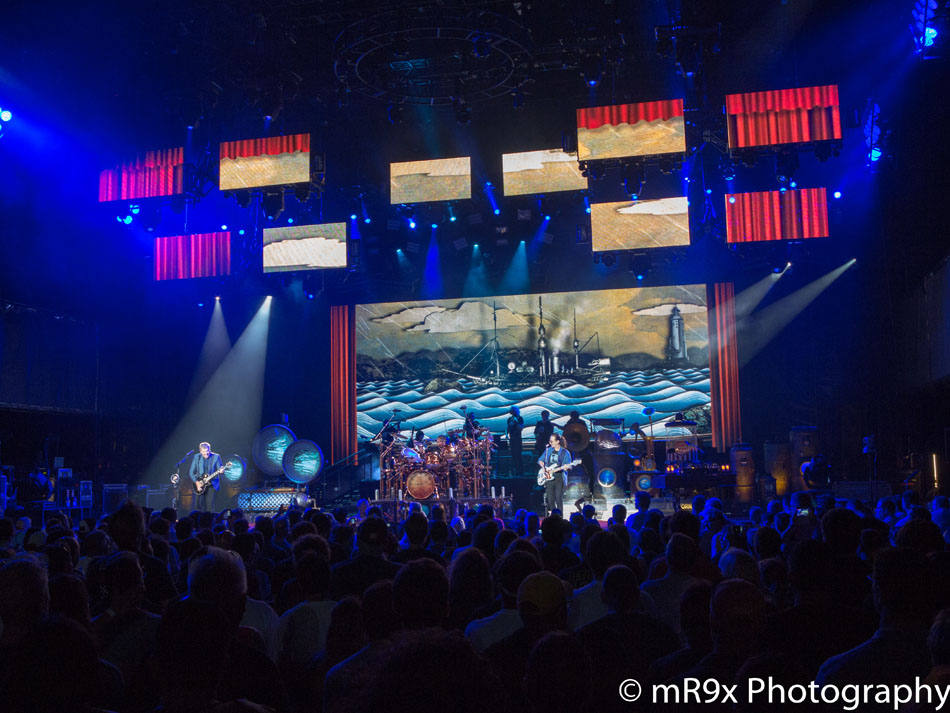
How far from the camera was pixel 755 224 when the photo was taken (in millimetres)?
14453

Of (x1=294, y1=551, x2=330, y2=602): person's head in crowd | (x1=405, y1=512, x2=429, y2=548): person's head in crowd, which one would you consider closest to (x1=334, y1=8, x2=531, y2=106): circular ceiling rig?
(x1=405, y1=512, x2=429, y2=548): person's head in crowd

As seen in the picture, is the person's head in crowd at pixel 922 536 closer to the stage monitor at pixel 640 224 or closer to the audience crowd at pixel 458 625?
the audience crowd at pixel 458 625

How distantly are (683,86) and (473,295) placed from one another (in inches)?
297

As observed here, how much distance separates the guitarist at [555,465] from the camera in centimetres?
1560

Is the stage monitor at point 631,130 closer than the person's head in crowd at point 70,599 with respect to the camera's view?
No

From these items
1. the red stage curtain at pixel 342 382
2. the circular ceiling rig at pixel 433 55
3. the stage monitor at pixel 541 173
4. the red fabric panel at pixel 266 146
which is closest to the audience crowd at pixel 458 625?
the circular ceiling rig at pixel 433 55

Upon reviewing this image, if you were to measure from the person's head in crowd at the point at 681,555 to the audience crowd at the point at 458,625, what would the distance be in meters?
0.01

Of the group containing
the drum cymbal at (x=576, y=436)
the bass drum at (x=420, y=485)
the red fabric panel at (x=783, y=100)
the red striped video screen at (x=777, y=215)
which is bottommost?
the bass drum at (x=420, y=485)

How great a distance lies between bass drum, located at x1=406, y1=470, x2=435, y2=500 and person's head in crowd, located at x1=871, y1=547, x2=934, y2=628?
1365 centimetres

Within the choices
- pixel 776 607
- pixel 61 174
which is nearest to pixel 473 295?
pixel 61 174

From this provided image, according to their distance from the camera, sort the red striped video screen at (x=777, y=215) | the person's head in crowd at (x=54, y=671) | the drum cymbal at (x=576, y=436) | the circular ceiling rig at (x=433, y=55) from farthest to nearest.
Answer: the drum cymbal at (x=576, y=436)
the red striped video screen at (x=777, y=215)
the circular ceiling rig at (x=433, y=55)
the person's head in crowd at (x=54, y=671)

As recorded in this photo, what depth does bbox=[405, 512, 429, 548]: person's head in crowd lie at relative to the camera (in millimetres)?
5504

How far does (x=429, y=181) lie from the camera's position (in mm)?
14875

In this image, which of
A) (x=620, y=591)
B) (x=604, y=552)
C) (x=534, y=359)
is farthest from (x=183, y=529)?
(x=534, y=359)
